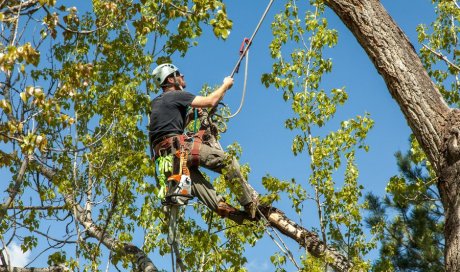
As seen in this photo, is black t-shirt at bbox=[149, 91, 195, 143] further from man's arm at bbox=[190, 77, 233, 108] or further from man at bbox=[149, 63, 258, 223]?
man's arm at bbox=[190, 77, 233, 108]

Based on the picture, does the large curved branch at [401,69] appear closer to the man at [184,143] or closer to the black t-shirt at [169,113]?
the man at [184,143]

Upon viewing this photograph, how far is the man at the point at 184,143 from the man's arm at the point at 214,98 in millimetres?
11

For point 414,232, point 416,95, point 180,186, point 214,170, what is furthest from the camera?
point 414,232

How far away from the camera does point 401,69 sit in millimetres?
5848

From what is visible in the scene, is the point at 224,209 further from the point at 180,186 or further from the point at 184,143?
the point at 184,143

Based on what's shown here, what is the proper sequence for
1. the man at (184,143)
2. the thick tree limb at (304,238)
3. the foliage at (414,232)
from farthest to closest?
the foliage at (414,232) < the thick tree limb at (304,238) < the man at (184,143)

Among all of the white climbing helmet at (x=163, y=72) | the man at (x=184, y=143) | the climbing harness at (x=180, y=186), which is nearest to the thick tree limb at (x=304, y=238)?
the man at (x=184, y=143)

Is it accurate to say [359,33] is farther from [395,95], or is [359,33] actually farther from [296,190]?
[296,190]

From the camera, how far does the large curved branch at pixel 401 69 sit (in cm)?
567

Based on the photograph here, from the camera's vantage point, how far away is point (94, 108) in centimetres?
1093

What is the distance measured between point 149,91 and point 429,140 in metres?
4.52

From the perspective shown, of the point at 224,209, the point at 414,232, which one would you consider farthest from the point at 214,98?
the point at 414,232

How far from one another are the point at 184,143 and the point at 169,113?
0.38m

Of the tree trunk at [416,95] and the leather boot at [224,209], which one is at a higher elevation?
the leather boot at [224,209]
